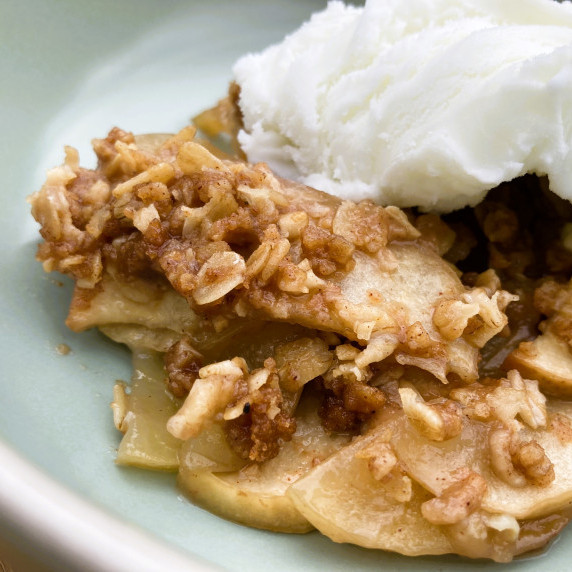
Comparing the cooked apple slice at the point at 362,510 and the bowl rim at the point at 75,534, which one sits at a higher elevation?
the bowl rim at the point at 75,534

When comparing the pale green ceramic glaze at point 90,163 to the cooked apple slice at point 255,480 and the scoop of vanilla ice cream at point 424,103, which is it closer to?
the cooked apple slice at point 255,480

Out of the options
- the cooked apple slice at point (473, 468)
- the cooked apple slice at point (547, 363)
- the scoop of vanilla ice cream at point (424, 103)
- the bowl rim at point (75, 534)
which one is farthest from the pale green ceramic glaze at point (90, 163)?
the scoop of vanilla ice cream at point (424, 103)

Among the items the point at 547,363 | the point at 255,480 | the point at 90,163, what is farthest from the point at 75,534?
the point at 90,163

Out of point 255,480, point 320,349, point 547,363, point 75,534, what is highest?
point 75,534

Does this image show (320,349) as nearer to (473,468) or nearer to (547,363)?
(473,468)

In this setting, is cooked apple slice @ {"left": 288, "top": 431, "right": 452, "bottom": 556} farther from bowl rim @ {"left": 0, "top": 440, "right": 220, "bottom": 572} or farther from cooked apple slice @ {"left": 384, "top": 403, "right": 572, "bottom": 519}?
bowl rim @ {"left": 0, "top": 440, "right": 220, "bottom": 572}

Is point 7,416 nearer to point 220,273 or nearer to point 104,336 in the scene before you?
point 104,336
